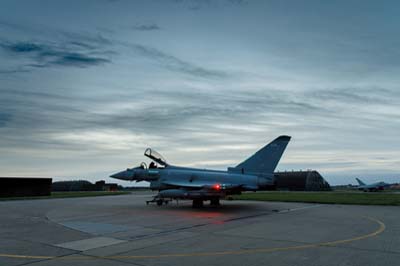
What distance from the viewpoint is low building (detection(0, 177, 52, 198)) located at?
40375 millimetres

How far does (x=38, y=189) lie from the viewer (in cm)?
4306

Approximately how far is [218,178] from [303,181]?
175 feet

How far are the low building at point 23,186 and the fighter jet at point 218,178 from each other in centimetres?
2556

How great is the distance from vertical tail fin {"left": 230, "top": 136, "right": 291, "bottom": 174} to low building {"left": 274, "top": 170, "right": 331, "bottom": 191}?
49549 mm

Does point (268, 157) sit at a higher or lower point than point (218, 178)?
higher

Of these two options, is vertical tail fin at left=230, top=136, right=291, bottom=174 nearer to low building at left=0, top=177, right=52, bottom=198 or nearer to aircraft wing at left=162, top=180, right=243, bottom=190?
aircraft wing at left=162, top=180, right=243, bottom=190

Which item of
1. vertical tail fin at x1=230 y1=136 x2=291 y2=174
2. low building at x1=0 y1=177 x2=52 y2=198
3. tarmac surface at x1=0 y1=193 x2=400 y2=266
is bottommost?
tarmac surface at x1=0 y1=193 x2=400 y2=266

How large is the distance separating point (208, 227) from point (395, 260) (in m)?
6.84

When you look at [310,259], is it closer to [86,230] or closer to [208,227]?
[208,227]

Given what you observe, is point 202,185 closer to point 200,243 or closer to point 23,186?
point 200,243

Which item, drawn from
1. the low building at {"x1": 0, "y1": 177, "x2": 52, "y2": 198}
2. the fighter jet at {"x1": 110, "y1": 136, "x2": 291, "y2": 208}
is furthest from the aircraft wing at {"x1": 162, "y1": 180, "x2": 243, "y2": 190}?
the low building at {"x1": 0, "y1": 177, "x2": 52, "y2": 198}

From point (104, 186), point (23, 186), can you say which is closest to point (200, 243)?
point (23, 186)

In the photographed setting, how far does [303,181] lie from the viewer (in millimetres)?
70500

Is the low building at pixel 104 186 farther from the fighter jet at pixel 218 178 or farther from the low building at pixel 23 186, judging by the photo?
the fighter jet at pixel 218 178
